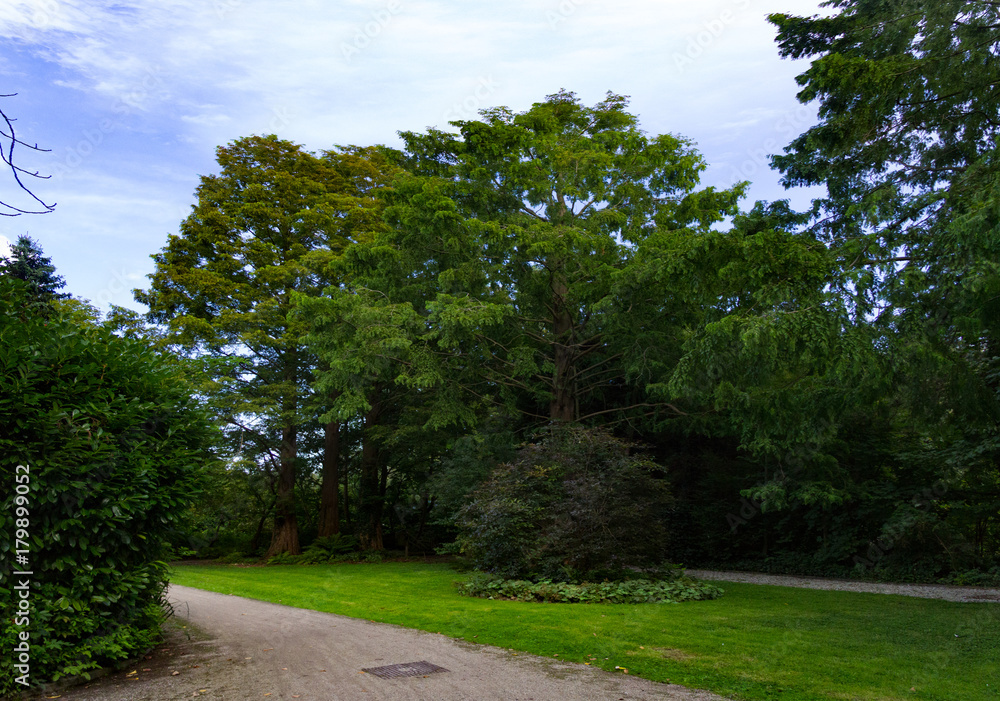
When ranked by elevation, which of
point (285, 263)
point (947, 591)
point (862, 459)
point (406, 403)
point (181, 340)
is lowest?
point (947, 591)

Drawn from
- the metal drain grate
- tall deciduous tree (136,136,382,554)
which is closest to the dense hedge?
the metal drain grate

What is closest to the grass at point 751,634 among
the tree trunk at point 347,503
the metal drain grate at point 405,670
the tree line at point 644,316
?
the metal drain grate at point 405,670

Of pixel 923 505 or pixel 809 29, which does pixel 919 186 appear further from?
pixel 923 505

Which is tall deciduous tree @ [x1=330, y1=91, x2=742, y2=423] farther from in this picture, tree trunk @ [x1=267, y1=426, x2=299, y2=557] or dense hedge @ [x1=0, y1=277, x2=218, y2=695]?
dense hedge @ [x1=0, y1=277, x2=218, y2=695]

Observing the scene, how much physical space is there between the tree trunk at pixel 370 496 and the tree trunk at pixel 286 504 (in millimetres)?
2095

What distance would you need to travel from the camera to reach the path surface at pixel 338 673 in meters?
4.84

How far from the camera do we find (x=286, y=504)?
21094 millimetres

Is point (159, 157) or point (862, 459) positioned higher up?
point (159, 157)

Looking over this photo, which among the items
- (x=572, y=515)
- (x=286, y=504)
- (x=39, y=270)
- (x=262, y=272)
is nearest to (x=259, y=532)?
(x=286, y=504)

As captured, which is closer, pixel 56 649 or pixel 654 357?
pixel 56 649

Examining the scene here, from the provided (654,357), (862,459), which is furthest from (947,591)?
(654,357)

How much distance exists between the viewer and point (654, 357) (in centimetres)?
1509

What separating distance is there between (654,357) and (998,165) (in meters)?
8.13

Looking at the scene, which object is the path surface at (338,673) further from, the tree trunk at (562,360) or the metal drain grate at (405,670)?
the tree trunk at (562,360)
